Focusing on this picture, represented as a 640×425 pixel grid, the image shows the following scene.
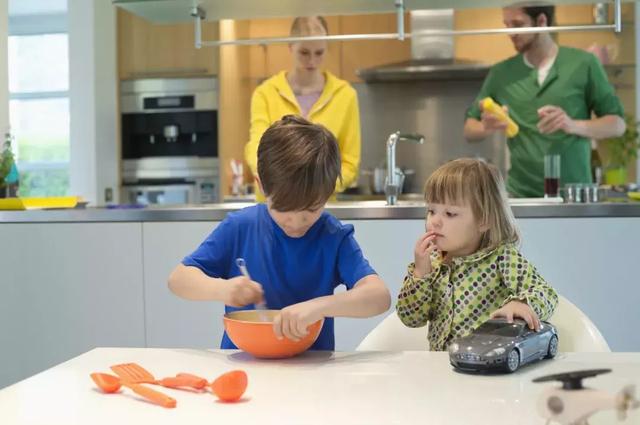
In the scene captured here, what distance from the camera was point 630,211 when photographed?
2.40 meters

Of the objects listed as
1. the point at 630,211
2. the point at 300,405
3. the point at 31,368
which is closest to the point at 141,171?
the point at 31,368

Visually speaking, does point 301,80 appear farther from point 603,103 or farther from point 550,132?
point 603,103

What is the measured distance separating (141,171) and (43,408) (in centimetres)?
461

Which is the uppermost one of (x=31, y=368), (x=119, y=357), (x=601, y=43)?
(x=601, y=43)

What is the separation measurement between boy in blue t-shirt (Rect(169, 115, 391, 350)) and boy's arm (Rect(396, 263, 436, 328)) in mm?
112

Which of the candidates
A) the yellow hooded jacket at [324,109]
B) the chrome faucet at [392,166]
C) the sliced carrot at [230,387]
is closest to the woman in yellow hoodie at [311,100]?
the yellow hooded jacket at [324,109]

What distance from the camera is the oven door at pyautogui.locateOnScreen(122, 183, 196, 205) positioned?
17.6 feet

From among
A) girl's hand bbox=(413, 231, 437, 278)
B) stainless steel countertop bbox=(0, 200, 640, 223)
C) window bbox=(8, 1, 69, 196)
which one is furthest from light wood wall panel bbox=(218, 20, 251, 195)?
girl's hand bbox=(413, 231, 437, 278)

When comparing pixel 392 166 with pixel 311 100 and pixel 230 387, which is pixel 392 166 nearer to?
pixel 311 100

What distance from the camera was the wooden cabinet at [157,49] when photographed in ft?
17.6

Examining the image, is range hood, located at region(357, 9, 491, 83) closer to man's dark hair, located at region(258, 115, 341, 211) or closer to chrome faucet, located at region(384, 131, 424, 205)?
chrome faucet, located at region(384, 131, 424, 205)

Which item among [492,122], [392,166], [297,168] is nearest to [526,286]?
[297,168]

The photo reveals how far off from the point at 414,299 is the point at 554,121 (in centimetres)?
178

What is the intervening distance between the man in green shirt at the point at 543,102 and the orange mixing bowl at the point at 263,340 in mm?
2101
